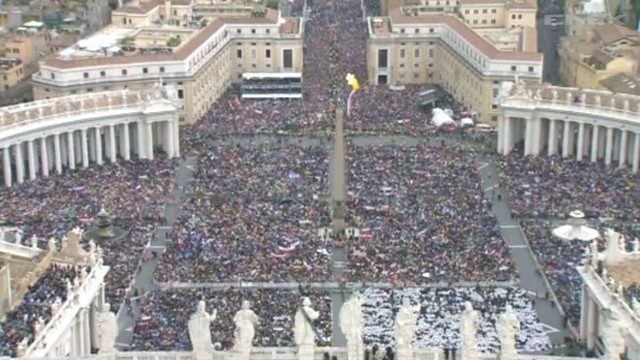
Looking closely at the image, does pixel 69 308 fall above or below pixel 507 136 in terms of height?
above

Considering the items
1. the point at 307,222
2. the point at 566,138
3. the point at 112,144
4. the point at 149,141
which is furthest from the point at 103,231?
the point at 566,138

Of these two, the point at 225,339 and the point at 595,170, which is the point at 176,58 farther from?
the point at 225,339

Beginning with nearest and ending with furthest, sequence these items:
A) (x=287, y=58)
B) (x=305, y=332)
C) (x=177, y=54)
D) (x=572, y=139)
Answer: (x=305, y=332), (x=572, y=139), (x=177, y=54), (x=287, y=58)

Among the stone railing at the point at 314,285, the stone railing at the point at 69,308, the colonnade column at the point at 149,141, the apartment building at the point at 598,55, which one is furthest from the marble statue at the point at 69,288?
the apartment building at the point at 598,55

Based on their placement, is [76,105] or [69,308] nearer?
[69,308]

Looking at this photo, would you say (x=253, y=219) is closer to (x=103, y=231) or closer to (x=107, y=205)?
(x=103, y=231)

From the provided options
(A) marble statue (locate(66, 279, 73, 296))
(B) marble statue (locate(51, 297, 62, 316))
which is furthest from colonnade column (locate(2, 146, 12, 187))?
(B) marble statue (locate(51, 297, 62, 316))
